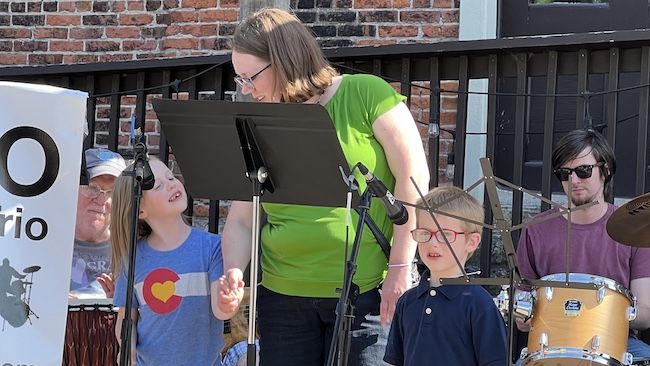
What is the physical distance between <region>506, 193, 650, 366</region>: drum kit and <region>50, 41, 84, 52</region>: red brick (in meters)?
4.16

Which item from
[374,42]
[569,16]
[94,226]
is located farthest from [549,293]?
[374,42]

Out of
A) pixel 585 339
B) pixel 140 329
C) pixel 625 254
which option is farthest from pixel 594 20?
pixel 140 329

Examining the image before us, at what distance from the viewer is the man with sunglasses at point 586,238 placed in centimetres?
420

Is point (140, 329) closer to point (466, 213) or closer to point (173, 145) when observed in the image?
point (173, 145)

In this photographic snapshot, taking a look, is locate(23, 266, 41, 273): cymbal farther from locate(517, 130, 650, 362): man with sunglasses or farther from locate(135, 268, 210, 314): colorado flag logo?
locate(517, 130, 650, 362): man with sunglasses

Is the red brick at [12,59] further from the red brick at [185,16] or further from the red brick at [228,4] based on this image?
the red brick at [228,4]

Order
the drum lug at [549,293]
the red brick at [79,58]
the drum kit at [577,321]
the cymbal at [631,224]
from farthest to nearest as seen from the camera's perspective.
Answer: the red brick at [79,58], the drum lug at [549,293], the drum kit at [577,321], the cymbal at [631,224]

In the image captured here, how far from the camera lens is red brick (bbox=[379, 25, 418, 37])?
6.34 m

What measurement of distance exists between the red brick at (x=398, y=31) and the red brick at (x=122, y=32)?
168 cm

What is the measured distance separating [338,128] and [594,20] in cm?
322

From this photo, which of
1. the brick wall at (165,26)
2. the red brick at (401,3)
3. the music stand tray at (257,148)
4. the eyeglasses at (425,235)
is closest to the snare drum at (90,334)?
the music stand tray at (257,148)

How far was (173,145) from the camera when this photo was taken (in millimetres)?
3365

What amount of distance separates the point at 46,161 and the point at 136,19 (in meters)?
3.21

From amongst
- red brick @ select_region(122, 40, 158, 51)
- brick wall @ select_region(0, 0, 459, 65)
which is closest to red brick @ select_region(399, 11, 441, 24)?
brick wall @ select_region(0, 0, 459, 65)
